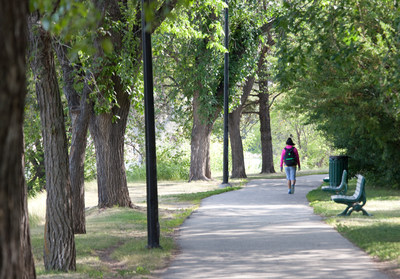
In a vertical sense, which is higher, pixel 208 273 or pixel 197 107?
pixel 197 107

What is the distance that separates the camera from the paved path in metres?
8.92

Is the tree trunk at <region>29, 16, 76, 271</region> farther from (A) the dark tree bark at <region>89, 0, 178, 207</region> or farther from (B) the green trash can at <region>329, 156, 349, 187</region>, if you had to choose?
(B) the green trash can at <region>329, 156, 349, 187</region>

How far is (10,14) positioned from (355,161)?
23.2 metres

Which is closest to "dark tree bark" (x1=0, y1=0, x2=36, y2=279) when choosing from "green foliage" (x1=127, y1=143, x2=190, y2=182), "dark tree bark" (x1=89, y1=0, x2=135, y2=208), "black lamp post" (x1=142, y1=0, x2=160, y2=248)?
"black lamp post" (x1=142, y1=0, x2=160, y2=248)

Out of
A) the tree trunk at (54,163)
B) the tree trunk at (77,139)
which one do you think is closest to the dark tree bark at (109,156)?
the tree trunk at (77,139)

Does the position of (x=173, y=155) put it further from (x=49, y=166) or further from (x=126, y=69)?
(x=49, y=166)

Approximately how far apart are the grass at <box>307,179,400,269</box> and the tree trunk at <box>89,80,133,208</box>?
567 centimetres

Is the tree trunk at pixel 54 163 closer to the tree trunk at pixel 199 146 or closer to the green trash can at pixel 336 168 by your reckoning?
the green trash can at pixel 336 168

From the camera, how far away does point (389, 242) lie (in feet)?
36.7

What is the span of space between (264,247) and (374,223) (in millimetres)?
3671

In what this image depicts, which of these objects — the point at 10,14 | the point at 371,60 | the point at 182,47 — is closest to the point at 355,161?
the point at 371,60

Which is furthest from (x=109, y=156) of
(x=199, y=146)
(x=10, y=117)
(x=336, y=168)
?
(x=10, y=117)

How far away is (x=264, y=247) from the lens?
36.8ft

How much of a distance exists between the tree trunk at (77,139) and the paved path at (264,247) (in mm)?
2289
